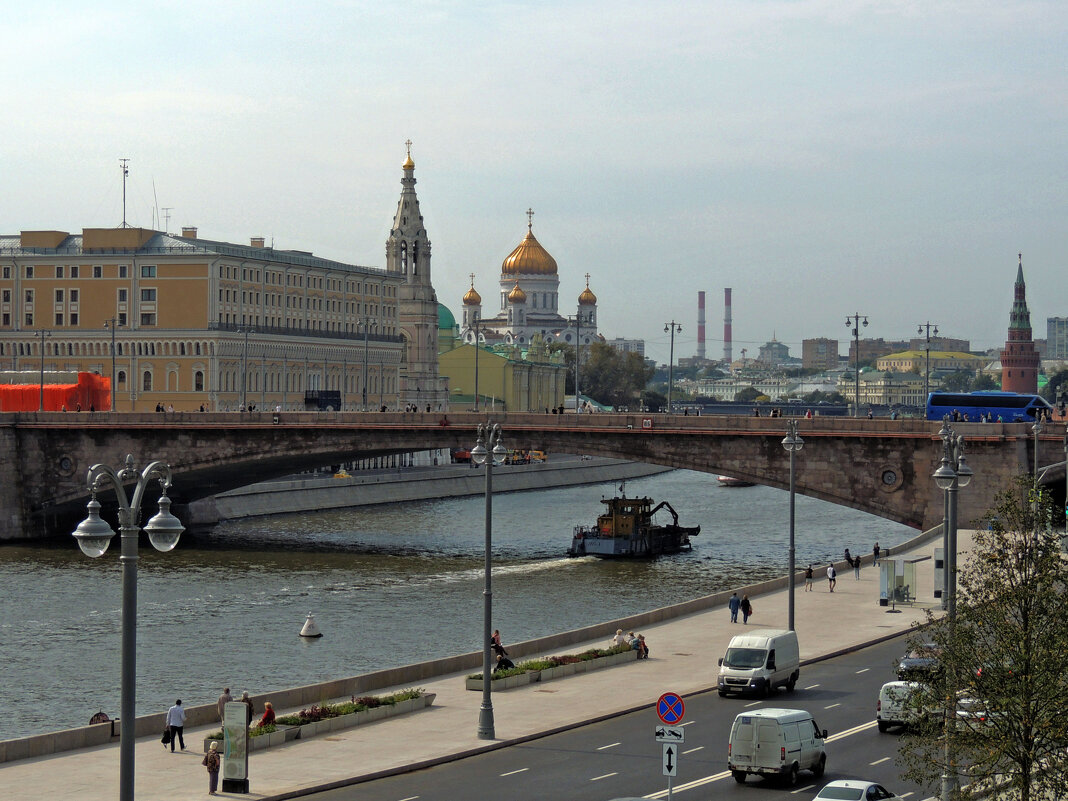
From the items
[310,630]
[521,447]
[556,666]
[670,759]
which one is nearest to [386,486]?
[521,447]

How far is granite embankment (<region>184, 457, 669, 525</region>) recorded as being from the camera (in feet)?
332

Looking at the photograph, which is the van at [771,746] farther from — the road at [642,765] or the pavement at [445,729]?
the pavement at [445,729]

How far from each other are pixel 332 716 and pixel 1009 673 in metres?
16.7

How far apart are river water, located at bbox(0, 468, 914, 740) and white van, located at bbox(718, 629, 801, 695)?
1228 cm

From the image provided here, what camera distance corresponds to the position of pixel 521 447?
82688 mm

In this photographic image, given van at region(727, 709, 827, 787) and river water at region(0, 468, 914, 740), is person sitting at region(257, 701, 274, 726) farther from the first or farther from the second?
van at region(727, 709, 827, 787)

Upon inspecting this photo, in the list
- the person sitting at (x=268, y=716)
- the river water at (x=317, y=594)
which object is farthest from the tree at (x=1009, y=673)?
the river water at (x=317, y=594)

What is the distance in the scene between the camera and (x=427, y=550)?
81.4 m

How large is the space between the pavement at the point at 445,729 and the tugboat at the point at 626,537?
28595 mm

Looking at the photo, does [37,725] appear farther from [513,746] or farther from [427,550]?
[427,550]

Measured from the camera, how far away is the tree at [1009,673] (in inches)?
872

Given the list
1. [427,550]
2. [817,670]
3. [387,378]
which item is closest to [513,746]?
[817,670]

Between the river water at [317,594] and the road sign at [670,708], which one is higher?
the road sign at [670,708]

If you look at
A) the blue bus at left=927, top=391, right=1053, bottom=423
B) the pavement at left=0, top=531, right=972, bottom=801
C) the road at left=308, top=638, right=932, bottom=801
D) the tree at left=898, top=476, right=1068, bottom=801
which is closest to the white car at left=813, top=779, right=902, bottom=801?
the road at left=308, top=638, right=932, bottom=801
